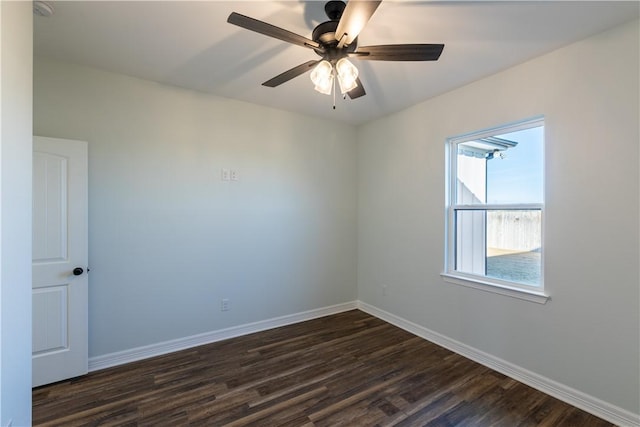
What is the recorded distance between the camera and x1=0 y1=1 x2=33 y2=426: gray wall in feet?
4.32

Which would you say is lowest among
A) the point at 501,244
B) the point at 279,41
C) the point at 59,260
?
the point at 59,260

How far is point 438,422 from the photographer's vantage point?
193cm

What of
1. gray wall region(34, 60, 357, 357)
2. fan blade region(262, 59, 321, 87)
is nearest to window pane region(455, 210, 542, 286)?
gray wall region(34, 60, 357, 357)

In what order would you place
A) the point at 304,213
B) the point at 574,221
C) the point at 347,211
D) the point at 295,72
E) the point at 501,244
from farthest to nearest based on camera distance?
the point at 347,211, the point at 304,213, the point at 501,244, the point at 574,221, the point at 295,72

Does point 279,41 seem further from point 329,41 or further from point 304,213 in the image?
point 304,213

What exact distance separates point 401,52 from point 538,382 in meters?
2.65

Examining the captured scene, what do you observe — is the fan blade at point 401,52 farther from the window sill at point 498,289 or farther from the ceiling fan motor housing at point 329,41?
the window sill at point 498,289

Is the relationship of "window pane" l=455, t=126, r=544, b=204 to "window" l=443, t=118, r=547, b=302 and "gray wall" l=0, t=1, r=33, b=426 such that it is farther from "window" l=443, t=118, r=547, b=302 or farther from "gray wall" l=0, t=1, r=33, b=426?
"gray wall" l=0, t=1, r=33, b=426

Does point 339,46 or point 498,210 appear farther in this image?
point 498,210

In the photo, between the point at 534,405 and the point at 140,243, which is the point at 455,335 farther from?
the point at 140,243

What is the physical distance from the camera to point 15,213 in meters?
1.42

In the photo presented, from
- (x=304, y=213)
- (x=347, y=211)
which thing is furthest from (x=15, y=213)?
(x=347, y=211)

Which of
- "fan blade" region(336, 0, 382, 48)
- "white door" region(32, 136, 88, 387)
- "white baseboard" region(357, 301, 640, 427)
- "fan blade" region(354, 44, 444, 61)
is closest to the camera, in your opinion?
"fan blade" region(336, 0, 382, 48)

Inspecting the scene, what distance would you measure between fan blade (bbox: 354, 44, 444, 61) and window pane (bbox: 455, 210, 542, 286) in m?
1.68
